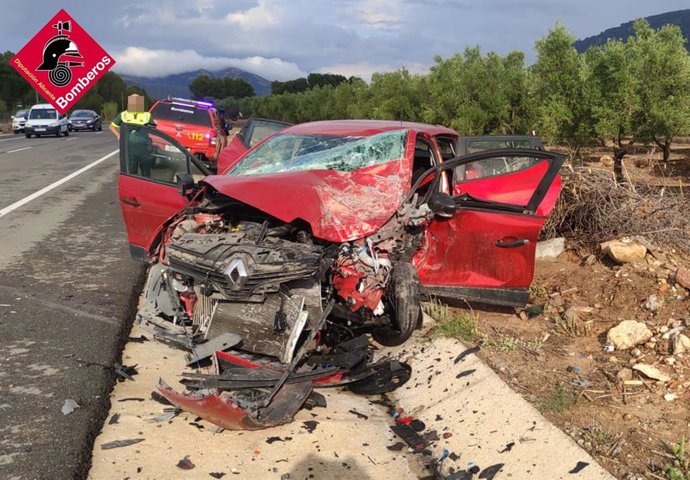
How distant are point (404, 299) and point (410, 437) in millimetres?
1063

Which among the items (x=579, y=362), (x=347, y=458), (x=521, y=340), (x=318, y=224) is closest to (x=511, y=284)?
(x=521, y=340)

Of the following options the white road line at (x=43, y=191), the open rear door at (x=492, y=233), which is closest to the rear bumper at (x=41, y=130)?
the white road line at (x=43, y=191)

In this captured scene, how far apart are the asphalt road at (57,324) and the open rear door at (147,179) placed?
0.68 metres

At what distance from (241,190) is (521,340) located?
7.85 feet

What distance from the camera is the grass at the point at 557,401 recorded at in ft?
11.5

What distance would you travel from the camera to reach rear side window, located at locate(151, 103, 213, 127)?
1509 centimetres

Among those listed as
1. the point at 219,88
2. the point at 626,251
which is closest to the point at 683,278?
the point at 626,251

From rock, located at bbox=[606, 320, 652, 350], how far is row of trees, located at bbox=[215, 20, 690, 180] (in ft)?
19.1

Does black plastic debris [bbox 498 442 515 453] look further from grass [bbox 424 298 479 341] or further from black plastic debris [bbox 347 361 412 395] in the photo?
grass [bbox 424 298 479 341]

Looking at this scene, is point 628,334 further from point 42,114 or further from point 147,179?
point 42,114

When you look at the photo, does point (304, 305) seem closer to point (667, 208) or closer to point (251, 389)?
point (251, 389)

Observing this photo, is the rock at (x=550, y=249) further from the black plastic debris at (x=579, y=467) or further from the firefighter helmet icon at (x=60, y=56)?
the firefighter helmet icon at (x=60, y=56)

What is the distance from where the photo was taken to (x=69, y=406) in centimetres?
358

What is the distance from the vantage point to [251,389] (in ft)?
12.1
